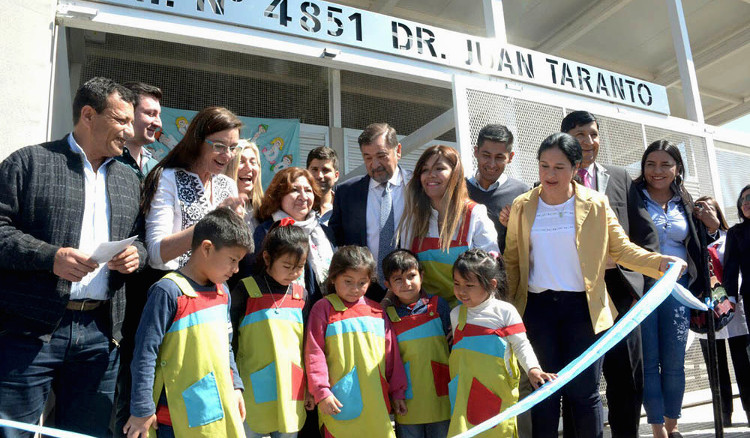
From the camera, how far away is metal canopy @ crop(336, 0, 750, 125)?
322 inches

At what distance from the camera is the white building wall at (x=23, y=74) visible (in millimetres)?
3199

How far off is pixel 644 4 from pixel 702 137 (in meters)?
3.11

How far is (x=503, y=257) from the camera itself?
2.78m

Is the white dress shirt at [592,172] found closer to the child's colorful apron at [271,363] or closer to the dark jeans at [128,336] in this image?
the child's colorful apron at [271,363]

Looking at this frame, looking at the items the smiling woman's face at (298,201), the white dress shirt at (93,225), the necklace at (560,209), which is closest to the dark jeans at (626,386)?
the necklace at (560,209)

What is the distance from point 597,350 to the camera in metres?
2.09

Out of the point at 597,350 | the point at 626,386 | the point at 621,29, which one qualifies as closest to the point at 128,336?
the point at 597,350

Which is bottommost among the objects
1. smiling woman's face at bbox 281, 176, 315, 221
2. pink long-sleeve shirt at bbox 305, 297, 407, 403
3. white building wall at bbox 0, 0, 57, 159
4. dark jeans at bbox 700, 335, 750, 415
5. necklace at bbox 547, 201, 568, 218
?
dark jeans at bbox 700, 335, 750, 415

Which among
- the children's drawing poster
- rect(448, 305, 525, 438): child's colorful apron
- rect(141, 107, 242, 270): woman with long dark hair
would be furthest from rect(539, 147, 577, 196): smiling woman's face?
the children's drawing poster

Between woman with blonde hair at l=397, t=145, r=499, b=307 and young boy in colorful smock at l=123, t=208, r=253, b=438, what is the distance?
96 cm

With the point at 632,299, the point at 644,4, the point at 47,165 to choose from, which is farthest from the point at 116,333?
the point at 644,4

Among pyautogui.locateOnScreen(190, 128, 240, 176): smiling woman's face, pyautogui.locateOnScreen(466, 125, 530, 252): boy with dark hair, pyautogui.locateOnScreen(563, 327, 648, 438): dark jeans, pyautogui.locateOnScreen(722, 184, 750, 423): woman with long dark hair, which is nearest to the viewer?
pyautogui.locateOnScreen(190, 128, 240, 176): smiling woman's face

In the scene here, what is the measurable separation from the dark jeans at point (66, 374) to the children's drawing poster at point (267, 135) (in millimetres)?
4534

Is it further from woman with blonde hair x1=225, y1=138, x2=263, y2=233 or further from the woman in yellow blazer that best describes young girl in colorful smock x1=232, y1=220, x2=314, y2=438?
the woman in yellow blazer
